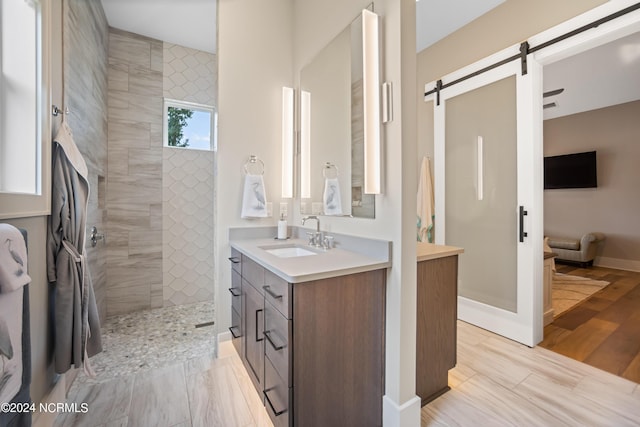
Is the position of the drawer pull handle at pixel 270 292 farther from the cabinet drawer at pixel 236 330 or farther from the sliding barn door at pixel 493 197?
the sliding barn door at pixel 493 197

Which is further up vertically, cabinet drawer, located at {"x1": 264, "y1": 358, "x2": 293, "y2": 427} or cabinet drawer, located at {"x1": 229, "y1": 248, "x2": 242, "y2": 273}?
cabinet drawer, located at {"x1": 229, "y1": 248, "x2": 242, "y2": 273}

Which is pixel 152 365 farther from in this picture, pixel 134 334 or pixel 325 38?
pixel 325 38

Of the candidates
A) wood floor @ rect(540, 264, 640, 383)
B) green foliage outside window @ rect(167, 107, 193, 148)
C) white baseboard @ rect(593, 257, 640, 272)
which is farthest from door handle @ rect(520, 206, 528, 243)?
white baseboard @ rect(593, 257, 640, 272)

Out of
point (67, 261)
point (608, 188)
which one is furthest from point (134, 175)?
point (608, 188)

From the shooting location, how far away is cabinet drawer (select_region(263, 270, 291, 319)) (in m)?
1.16

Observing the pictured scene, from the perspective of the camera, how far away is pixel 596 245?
16.5 ft

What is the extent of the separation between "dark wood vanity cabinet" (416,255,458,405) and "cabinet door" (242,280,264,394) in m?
0.89

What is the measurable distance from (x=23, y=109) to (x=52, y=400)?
1502mm

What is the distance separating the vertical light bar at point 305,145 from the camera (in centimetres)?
221

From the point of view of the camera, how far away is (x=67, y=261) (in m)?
1.45

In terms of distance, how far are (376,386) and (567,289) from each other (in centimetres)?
393

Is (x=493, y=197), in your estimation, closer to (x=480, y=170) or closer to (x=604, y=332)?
(x=480, y=170)

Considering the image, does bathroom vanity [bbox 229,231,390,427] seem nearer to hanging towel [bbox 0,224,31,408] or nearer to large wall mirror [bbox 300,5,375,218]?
large wall mirror [bbox 300,5,375,218]

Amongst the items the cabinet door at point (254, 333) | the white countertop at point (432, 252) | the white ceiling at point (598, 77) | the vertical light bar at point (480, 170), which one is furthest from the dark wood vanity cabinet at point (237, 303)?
the white ceiling at point (598, 77)
